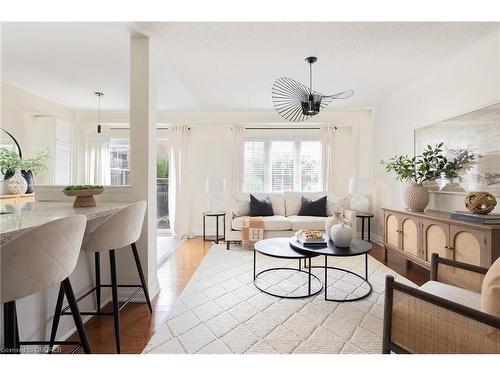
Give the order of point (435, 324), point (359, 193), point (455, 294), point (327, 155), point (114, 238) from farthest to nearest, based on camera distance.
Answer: point (327, 155) < point (359, 193) < point (114, 238) < point (455, 294) < point (435, 324)

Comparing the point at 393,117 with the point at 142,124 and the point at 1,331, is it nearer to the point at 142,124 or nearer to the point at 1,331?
the point at 142,124

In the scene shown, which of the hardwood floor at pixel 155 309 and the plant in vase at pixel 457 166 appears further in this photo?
the plant in vase at pixel 457 166

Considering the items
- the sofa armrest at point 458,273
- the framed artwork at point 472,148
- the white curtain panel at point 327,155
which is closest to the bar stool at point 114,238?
the sofa armrest at point 458,273

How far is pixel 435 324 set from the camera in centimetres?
110

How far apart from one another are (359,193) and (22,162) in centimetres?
575

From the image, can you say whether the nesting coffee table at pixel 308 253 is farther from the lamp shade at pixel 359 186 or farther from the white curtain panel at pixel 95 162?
the white curtain panel at pixel 95 162

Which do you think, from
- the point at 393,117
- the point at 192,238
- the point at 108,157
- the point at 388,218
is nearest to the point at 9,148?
the point at 108,157

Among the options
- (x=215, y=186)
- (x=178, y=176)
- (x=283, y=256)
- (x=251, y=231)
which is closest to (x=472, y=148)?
(x=283, y=256)

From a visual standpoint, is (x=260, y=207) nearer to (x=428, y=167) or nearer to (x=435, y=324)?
(x=428, y=167)

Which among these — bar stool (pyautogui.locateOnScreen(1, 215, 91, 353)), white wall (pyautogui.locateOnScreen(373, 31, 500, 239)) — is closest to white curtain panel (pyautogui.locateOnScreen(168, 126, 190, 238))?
white wall (pyautogui.locateOnScreen(373, 31, 500, 239))

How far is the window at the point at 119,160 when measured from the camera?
5383mm

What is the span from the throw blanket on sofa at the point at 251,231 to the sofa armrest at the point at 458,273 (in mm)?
2491

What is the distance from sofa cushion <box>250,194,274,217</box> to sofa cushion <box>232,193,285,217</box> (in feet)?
0.28

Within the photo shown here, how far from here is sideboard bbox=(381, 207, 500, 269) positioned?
2.02 metres
